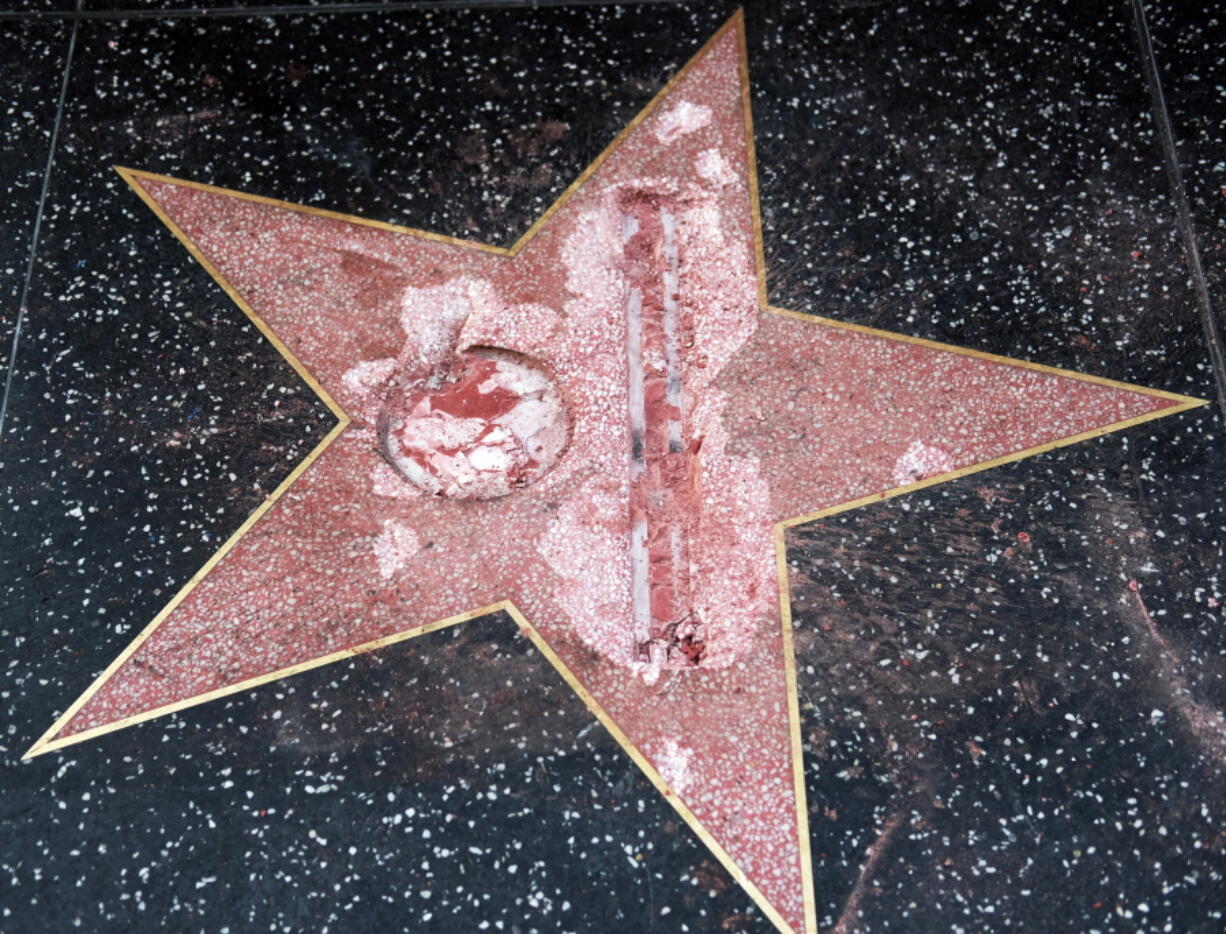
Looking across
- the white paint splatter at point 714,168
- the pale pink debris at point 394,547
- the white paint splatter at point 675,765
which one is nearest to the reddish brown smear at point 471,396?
the pale pink debris at point 394,547

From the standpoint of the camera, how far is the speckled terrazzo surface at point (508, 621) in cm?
234

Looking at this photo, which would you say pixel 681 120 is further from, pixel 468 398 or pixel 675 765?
pixel 675 765

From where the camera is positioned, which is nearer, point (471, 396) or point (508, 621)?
point (508, 621)

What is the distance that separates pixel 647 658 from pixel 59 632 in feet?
5.57

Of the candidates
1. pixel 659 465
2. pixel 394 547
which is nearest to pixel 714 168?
pixel 659 465

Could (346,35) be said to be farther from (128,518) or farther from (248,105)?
(128,518)

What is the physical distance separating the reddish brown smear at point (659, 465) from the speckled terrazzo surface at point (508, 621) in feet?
1.00

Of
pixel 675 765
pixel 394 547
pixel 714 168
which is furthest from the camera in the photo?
pixel 714 168

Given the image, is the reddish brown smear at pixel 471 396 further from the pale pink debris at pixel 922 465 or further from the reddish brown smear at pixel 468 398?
the pale pink debris at pixel 922 465

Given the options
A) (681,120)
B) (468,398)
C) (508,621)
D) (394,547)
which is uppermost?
(681,120)

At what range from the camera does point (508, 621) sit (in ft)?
7.97

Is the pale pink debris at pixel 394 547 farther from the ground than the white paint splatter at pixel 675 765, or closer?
farther from the ground

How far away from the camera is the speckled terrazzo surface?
2.34m

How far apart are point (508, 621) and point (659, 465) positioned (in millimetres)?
628
